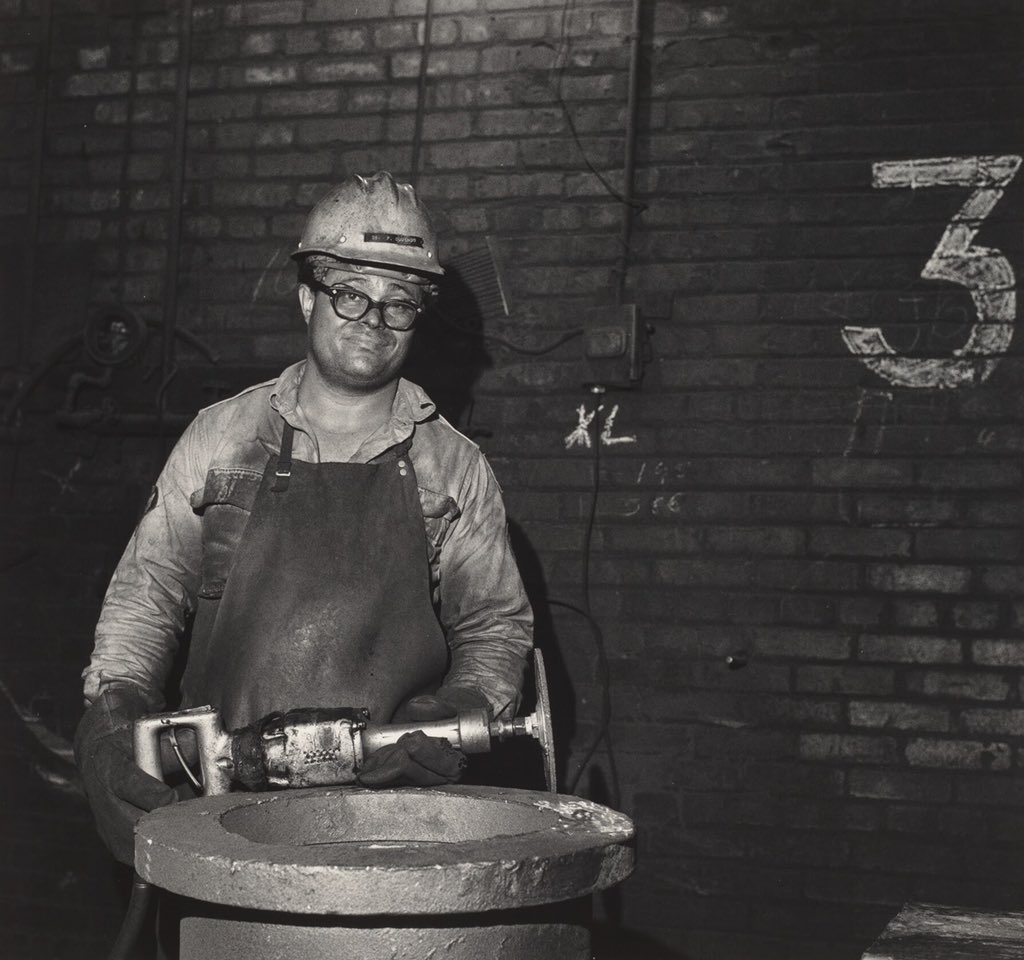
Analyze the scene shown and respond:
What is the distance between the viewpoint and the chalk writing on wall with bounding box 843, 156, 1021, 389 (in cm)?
453

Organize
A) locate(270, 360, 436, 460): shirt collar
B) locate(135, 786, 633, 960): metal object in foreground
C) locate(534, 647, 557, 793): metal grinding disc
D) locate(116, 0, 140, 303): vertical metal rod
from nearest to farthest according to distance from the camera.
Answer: locate(135, 786, 633, 960): metal object in foreground < locate(534, 647, 557, 793): metal grinding disc < locate(270, 360, 436, 460): shirt collar < locate(116, 0, 140, 303): vertical metal rod

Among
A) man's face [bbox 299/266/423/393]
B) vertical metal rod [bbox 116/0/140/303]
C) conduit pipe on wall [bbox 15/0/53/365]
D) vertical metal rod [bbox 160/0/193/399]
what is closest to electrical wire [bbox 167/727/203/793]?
man's face [bbox 299/266/423/393]

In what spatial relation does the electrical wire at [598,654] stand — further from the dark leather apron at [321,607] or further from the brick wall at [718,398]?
the dark leather apron at [321,607]

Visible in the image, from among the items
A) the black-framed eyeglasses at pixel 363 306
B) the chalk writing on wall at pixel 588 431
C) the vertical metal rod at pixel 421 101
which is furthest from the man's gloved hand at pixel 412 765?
the vertical metal rod at pixel 421 101

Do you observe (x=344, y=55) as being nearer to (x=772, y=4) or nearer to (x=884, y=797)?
(x=772, y=4)

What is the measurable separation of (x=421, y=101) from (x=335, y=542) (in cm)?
225

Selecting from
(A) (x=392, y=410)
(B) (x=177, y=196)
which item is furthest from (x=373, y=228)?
(B) (x=177, y=196)

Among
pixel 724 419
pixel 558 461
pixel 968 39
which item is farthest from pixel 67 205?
pixel 968 39

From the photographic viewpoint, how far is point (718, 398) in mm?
4727

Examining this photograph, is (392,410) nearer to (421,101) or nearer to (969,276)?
(421,101)

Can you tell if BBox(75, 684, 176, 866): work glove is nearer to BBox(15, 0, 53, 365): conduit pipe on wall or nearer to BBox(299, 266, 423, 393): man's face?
BBox(299, 266, 423, 393): man's face

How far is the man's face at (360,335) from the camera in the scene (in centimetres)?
342

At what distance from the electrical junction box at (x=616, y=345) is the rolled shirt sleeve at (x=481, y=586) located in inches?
49.0

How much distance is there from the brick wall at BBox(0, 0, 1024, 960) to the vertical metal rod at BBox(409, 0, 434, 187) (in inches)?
1.1
